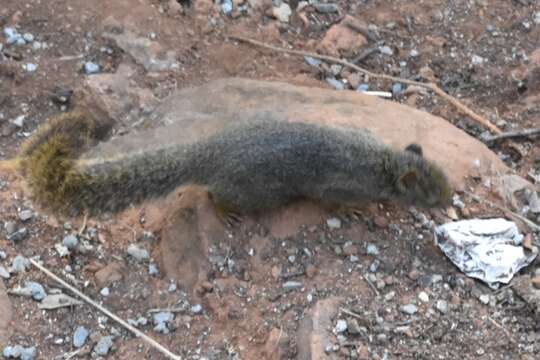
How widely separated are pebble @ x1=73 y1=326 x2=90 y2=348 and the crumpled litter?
2.35 metres

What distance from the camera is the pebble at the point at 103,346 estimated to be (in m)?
5.10

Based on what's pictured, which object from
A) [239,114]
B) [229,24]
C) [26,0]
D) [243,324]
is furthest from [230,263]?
[26,0]

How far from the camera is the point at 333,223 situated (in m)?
5.78

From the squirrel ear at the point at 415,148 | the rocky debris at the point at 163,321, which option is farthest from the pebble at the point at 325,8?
the rocky debris at the point at 163,321

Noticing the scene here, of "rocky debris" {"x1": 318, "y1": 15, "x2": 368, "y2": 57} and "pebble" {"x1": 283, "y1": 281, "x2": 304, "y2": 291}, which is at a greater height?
"rocky debris" {"x1": 318, "y1": 15, "x2": 368, "y2": 57}

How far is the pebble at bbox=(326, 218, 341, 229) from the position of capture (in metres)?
5.76

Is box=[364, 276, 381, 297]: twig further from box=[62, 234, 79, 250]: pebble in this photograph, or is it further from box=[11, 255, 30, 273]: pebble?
box=[11, 255, 30, 273]: pebble

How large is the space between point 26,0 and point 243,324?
3.84 meters

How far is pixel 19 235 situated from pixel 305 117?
218cm

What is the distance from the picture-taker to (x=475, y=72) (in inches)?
298

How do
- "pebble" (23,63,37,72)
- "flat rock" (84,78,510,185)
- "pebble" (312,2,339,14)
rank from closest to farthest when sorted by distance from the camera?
"flat rock" (84,78,510,185)
"pebble" (23,63,37,72)
"pebble" (312,2,339,14)

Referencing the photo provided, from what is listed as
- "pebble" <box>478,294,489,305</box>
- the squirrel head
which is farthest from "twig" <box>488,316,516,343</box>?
the squirrel head

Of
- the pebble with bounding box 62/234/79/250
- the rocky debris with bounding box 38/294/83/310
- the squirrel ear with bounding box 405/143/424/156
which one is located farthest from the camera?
the squirrel ear with bounding box 405/143/424/156

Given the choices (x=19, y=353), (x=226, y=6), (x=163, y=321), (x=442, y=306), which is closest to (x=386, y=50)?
(x=226, y=6)
